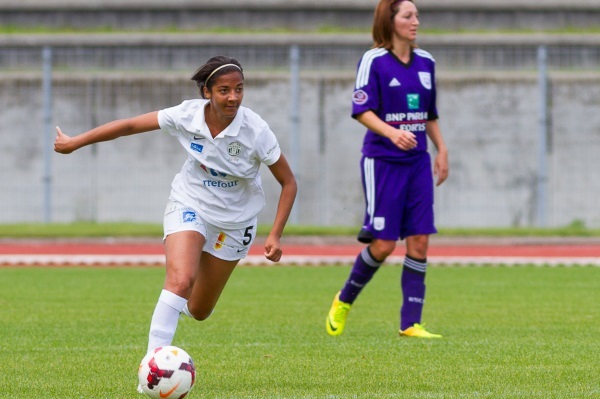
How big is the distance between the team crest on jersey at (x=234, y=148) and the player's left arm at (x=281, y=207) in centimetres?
22

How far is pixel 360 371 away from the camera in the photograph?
700 cm

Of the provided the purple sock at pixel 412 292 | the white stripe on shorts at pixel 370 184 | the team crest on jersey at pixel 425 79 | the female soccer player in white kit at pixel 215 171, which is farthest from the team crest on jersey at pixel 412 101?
the female soccer player in white kit at pixel 215 171

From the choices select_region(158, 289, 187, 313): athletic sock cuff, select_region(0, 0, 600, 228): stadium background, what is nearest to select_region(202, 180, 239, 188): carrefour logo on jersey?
select_region(158, 289, 187, 313): athletic sock cuff

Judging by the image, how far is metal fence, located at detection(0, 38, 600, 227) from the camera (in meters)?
22.9

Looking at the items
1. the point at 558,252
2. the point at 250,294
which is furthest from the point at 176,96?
the point at 250,294

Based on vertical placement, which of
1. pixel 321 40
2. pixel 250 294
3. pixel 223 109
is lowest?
pixel 250 294

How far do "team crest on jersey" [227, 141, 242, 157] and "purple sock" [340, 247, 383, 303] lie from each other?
90.7 inches

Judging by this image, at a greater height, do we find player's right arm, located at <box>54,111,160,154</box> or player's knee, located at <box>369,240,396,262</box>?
player's right arm, located at <box>54,111,160,154</box>

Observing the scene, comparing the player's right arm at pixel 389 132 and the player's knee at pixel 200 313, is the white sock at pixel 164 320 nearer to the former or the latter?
the player's knee at pixel 200 313

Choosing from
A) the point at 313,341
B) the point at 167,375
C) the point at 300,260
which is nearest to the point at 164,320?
the point at 167,375

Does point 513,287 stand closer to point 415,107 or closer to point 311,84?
point 415,107

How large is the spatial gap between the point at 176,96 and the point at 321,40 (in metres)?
4.11

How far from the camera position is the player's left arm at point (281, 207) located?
6.82 metres

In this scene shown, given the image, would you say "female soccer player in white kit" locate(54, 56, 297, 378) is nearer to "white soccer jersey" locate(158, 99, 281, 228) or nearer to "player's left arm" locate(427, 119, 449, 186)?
"white soccer jersey" locate(158, 99, 281, 228)
